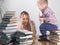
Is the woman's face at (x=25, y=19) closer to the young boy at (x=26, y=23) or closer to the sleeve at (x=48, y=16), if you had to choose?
the young boy at (x=26, y=23)

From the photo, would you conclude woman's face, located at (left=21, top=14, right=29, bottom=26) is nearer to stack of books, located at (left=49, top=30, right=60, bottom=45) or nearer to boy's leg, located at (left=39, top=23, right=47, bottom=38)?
boy's leg, located at (left=39, top=23, right=47, bottom=38)

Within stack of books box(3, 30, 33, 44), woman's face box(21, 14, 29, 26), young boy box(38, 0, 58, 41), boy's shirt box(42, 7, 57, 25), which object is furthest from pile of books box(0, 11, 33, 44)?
boy's shirt box(42, 7, 57, 25)

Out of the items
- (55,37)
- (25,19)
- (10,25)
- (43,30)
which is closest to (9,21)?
(10,25)

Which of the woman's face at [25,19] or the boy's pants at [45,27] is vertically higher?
the woman's face at [25,19]

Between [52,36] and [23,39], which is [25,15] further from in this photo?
[52,36]

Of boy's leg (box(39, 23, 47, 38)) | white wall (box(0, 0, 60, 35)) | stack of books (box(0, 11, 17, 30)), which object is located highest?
white wall (box(0, 0, 60, 35))

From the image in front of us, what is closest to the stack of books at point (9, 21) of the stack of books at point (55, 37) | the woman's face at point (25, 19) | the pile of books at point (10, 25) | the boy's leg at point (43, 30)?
the pile of books at point (10, 25)

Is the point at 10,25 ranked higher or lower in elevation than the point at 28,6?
lower

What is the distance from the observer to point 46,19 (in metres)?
1.94

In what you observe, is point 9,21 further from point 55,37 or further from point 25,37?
point 55,37

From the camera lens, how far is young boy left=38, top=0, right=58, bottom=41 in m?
1.93

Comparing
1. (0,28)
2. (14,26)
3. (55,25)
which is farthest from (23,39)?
(55,25)

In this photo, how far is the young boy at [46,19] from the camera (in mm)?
1929

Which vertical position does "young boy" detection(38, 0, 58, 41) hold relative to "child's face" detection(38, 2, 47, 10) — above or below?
below
